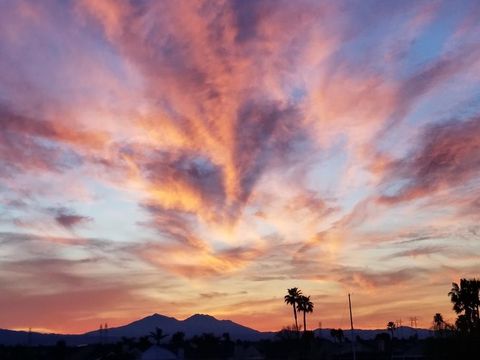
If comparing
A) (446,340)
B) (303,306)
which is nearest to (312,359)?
(303,306)

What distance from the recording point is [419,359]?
106 metres

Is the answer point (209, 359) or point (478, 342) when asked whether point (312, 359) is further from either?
point (478, 342)

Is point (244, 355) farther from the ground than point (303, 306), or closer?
closer

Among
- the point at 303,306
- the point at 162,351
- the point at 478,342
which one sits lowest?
the point at 478,342

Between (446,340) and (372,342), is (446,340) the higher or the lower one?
the lower one

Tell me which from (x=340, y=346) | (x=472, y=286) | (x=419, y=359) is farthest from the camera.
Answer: (x=340, y=346)

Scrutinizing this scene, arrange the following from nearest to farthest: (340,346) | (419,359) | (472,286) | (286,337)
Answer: (472,286) < (419,359) < (340,346) < (286,337)

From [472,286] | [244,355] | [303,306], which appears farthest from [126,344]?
[472,286]

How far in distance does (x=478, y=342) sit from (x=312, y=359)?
216ft

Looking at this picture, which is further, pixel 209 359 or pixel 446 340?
pixel 209 359

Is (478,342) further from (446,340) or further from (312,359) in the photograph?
(312,359)

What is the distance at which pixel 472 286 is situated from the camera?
92688 millimetres

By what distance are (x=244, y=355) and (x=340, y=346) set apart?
20.9 meters

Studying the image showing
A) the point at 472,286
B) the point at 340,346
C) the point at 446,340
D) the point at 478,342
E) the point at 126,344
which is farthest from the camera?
the point at 126,344
